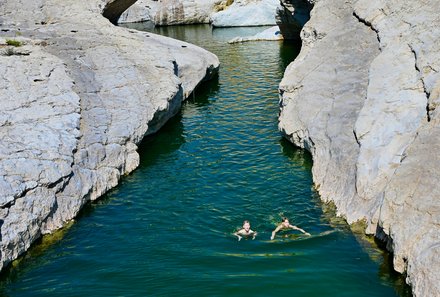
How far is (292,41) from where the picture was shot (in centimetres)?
6388

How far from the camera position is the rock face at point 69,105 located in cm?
2287

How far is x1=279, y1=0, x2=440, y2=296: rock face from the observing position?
1828cm

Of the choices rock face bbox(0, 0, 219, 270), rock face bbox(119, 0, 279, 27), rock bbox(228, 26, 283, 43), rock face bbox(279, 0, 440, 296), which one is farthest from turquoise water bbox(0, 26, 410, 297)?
rock face bbox(119, 0, 279, 27)

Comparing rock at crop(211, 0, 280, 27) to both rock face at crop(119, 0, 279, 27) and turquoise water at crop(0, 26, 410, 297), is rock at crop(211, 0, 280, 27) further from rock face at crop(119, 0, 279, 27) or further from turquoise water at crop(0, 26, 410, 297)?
turquoise water at crop(0, 26, 410, 297)

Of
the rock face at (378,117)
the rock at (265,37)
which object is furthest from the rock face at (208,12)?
the rock face at (378,117)

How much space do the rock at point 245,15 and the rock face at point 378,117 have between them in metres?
38.7

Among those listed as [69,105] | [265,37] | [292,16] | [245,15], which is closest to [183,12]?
[245,15]

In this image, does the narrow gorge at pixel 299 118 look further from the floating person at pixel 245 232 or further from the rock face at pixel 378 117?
the floating person at pixel 245 232

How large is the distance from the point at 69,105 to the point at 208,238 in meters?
10.9

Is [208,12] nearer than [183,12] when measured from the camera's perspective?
No

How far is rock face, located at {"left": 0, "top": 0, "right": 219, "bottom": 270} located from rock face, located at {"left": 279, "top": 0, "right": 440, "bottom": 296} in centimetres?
834

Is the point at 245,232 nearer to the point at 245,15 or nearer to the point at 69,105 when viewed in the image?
the point at 69,105

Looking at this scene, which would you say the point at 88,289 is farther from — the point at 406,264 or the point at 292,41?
the point at 292,41

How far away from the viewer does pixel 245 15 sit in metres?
77.9
